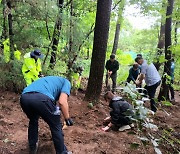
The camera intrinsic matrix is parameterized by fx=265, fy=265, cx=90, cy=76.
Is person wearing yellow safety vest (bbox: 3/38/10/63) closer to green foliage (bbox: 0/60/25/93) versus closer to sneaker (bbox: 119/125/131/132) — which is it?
green foliage (bbox: 0/60/25/93)

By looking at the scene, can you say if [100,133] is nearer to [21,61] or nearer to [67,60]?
[21,61]

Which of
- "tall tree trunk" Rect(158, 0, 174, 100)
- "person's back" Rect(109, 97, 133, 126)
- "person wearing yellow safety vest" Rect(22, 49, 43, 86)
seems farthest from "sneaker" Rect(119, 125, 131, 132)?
"tall tree trunk" Rect(158, 0, 174, 100)

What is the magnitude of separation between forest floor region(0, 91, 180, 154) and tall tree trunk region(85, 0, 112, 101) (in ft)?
1.46

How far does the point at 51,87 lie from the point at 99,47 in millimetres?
3266

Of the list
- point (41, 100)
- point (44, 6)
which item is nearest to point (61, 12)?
point (44, 6)

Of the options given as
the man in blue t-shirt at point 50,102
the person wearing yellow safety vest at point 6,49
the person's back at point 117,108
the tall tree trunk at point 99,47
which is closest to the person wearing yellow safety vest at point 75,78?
the tall tree trunk at point 99,47

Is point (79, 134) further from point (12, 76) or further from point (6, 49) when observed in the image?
point (6, 49)

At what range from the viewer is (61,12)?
28.9ft

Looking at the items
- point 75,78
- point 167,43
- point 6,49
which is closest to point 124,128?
point 75,78

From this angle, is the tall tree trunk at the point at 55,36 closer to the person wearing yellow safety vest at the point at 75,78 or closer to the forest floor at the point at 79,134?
the person wearing yellow safety vest at the point at 75,78

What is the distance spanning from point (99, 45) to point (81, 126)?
2.25m

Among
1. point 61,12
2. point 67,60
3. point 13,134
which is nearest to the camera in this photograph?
point 13,134

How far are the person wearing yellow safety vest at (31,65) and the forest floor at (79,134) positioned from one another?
94 centimetres

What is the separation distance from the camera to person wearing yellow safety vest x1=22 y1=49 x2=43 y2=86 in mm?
6633
